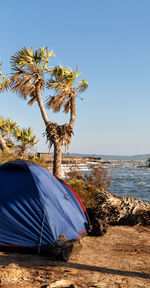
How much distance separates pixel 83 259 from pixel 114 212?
334cm

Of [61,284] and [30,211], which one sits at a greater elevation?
[30,211]

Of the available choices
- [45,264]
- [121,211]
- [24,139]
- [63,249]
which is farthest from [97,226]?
[24,139]

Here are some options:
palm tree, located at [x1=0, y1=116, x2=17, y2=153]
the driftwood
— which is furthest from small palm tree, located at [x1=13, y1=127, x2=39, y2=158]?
the driftwood

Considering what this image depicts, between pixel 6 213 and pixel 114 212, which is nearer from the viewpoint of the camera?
pixel 6 213

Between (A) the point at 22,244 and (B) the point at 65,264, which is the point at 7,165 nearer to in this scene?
(A) the point at 22,244

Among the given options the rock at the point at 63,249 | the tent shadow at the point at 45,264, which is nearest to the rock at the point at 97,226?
the rock at the point at 63,249

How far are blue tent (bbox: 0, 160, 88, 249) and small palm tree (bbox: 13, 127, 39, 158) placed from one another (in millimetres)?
14360

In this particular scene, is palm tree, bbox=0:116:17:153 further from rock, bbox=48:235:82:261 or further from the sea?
rock, bbox=48:235:82:261

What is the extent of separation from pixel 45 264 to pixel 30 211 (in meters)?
1.24

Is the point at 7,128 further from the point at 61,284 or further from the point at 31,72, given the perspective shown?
the point at 61,284

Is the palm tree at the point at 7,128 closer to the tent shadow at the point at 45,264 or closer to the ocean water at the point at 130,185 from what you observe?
the ocean water at the point at 130,185

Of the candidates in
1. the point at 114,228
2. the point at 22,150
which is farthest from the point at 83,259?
the point at 22,150

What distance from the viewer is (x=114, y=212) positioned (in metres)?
8.33

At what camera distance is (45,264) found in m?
4.82
